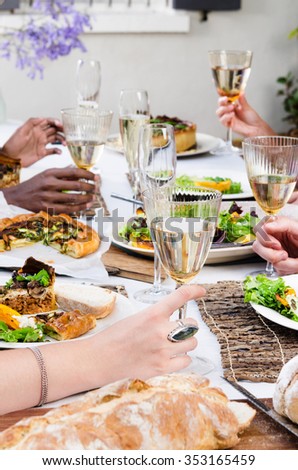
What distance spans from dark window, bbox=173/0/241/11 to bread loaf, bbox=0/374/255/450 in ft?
15.4

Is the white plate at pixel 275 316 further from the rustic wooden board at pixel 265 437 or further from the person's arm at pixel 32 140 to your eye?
the person's arm at pixel 32 140

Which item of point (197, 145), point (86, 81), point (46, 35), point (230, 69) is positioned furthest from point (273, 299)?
point (46, 35)

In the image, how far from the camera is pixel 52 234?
1831 millimetres

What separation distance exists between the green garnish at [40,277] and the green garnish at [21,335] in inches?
6.6

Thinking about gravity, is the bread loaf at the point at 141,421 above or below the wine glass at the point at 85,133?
below

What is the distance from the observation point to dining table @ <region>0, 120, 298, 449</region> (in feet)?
3.40

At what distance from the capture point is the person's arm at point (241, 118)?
2893 mm

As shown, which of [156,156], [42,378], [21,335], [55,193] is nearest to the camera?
[42,378]

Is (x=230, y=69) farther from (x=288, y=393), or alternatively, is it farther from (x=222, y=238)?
(x=288, y=393)

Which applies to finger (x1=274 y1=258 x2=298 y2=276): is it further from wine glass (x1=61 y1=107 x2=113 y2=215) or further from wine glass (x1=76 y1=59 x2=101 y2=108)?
wine glass (x1=76 y1=59 x2=101 y2=108)

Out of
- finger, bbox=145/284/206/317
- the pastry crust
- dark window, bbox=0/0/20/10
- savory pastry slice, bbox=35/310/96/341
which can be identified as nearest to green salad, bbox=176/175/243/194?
the pastry crust

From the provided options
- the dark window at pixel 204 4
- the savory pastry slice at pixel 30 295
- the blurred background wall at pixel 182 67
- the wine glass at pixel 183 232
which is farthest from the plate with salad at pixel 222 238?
the dark window at pixel 204 4

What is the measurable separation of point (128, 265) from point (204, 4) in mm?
3956
